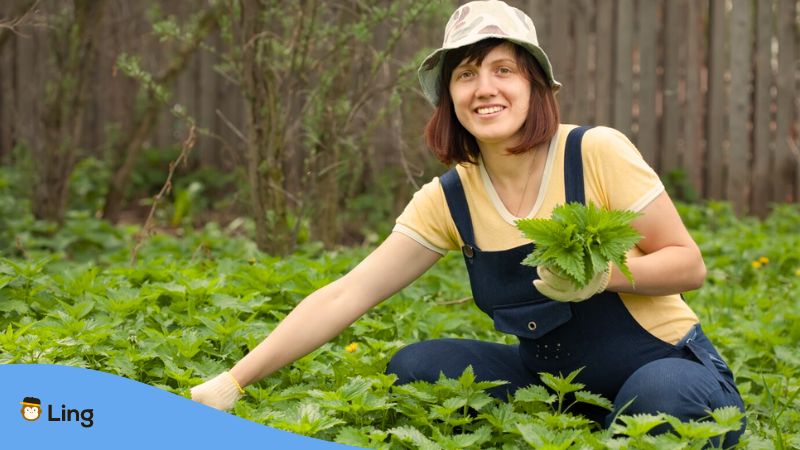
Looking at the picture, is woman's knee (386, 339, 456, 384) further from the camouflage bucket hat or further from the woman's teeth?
the camouflage bucket hat

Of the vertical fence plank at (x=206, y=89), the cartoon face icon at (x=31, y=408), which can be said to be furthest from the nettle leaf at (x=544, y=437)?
the vertical fence plank at (x=206, y=89)

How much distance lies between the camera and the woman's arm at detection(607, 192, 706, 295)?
2.67 metres

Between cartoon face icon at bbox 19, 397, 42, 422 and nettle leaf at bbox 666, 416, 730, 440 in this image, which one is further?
cartoon face icon at bbox 19, 397, 42, 422

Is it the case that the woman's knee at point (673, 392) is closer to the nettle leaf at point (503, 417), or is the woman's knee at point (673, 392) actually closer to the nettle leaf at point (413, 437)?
the nettle leaf at point (503, 417)

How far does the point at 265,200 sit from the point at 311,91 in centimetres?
54

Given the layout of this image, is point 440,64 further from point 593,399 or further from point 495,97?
point 593,399

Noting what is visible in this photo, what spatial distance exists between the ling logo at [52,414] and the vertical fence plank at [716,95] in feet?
18.9

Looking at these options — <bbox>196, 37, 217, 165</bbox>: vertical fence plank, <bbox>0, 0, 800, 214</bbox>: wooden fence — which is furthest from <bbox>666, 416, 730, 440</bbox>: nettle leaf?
<bbox>196, 37, 217, 165</bbox>: vertical fence plank

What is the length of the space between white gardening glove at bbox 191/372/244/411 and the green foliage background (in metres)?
0.07

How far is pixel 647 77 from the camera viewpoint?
7.51 metres

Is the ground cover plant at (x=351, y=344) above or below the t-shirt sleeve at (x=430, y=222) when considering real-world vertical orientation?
below

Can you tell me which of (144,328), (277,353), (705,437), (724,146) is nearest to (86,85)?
(144,328)

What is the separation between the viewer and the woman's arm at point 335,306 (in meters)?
2.90

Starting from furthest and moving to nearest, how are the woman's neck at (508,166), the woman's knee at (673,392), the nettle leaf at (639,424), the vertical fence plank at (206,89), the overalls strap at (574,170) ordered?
the vertical fence plank at (206,89)
the woman's neck at (508,166)
the overalls strap at (574,170)
the woman's knee at (673,392)
the nettle leaf at (639,424)
